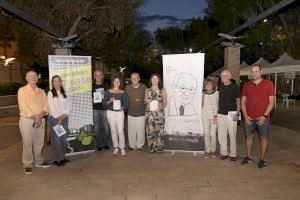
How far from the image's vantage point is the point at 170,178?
5762mm

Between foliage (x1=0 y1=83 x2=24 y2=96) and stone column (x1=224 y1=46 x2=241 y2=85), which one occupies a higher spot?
stone column (x1=224 y1=46 x2=241 y2=85)

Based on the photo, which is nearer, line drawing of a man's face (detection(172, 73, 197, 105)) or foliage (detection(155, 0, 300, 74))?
line drawing of a man's face (detection(172, 73, 197, 105))

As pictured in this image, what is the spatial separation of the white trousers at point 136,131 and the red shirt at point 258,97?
243cm

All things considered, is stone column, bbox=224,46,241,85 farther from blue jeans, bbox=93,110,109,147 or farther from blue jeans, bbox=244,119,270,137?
blue jeans, bbox=93,110,109,147

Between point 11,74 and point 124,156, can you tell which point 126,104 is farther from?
point 11,74

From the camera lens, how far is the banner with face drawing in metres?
7.30

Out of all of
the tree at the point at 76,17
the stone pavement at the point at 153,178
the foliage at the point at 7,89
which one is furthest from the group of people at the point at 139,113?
the foliage at the point at 7,89

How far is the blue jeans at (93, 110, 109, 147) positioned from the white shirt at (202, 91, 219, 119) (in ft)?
7.74

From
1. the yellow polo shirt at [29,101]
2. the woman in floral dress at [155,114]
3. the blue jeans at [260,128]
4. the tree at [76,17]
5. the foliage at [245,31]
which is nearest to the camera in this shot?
the yellow polo shirt at [29,101]

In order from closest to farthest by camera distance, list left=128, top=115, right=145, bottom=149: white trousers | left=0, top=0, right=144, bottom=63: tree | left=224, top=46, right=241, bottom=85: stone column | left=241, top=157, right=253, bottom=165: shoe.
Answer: left=241, top=157, right=253, bottom=165: shoe
left=128, top=115, right=145, bottom=149: white trousers
left=224, top=46, right=241, bottom=85: stone column
left=0, top=0, right=144, bottom=63: tree

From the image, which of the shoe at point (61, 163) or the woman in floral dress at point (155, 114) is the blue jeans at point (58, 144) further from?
the woman in floral dress at point (155, 114)

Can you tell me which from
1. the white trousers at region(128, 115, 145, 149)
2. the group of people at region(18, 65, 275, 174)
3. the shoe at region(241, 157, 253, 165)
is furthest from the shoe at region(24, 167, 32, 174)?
the shoe at region(241, 157, 253, 165)

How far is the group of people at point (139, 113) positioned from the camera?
618cm

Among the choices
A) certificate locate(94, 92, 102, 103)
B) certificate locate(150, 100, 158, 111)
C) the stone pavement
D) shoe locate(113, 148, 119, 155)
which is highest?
certificate locate(94, 92, 102, 103)
